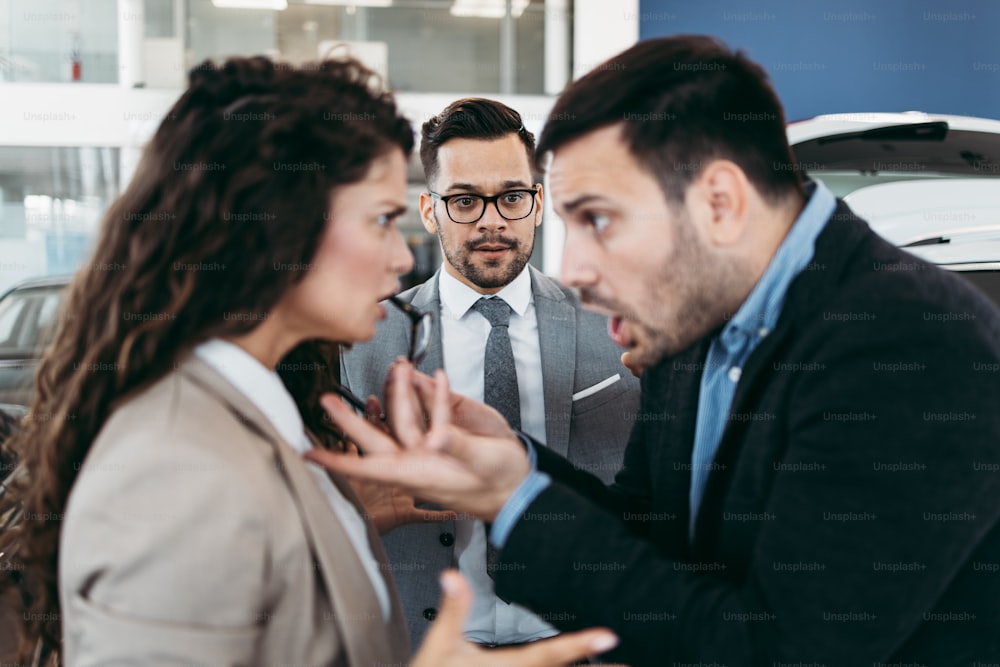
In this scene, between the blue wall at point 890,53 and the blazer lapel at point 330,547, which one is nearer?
the blazer lapel at point 330,547

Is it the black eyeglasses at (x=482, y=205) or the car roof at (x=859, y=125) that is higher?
the car roof at (x=859, y=125)

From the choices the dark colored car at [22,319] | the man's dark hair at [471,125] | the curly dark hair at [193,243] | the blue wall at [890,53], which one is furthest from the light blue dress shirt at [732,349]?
the blue wall at [890,53]

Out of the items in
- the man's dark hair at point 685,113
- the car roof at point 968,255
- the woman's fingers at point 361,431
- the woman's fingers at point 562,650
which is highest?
the man's dark hair at point 685,113

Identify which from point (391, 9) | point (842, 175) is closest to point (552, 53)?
point (391, 9)

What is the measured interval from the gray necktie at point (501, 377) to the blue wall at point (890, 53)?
467 cm

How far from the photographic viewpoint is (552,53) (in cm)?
661

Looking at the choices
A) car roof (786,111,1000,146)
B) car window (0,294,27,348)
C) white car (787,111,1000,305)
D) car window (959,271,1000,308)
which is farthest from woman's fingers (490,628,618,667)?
car window (0,294,27,348)

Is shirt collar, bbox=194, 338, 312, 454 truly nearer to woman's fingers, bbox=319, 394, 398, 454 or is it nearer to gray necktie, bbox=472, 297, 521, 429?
woman's fingers, bbox=319, 394, 398, 454

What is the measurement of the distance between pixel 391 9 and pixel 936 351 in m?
6.39

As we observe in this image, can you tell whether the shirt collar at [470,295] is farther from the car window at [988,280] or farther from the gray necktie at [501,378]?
the car window at [988,280]

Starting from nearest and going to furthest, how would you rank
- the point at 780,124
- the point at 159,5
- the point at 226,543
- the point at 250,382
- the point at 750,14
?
the point at 226,543 < the point at 250,382 < the point at 780,124 < the point at 750,14 < the point at 159,5

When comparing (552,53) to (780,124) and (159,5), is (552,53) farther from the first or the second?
(780,124)

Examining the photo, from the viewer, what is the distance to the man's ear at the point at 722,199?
1105 millimetres

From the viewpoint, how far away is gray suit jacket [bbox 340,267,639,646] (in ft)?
5.82
